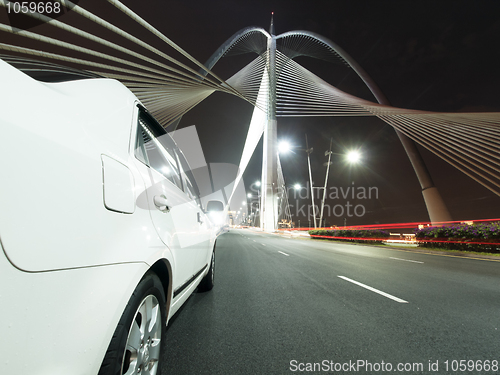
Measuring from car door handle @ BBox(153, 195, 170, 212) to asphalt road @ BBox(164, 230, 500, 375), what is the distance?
1227mm

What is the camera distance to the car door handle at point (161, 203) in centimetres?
168

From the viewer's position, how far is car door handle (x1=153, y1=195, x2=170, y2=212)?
1685mm

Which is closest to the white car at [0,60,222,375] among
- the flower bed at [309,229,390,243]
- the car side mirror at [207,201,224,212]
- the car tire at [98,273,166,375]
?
the car tire at [98,273,166,375]

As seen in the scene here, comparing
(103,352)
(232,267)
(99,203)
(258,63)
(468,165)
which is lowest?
(232,267)

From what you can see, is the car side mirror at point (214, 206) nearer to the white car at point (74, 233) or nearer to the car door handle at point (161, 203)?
the car door handle at point (161, 203)

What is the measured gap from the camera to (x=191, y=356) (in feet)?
7.16

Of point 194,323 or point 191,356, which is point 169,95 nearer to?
point 194,323

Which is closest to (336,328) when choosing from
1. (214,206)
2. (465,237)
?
(214,206)

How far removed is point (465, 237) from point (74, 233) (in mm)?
15559

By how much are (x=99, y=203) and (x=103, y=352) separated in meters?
0.63

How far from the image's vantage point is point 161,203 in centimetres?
174

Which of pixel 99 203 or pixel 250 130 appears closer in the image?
pixel 99 203

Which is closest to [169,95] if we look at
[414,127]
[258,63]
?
[414,127]

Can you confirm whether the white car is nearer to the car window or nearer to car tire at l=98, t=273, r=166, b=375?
car tire at l=98, t=273, r=166, b=375
